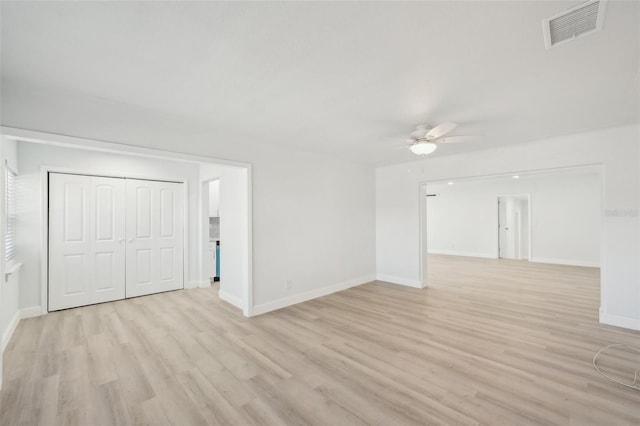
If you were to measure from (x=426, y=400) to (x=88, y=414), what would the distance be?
2.49m

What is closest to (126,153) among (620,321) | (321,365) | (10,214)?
(10,214)

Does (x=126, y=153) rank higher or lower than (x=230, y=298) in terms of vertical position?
higher

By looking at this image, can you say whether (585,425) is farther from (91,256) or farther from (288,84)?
(91,256)

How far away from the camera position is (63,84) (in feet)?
7.35

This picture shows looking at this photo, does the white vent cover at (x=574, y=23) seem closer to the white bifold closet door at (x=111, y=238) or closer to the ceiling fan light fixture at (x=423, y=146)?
the ceiling fan light fixture at (x=423, y=146)

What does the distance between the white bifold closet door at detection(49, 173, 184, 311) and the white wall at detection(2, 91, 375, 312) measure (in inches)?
87.6

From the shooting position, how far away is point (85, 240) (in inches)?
165

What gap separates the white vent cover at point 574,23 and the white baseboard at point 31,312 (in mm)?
6292

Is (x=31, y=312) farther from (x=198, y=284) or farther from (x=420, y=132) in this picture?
(x=420, y=132)

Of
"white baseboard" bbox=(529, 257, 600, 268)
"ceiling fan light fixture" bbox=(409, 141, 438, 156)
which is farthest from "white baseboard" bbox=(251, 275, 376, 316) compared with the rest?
"white baseboard" bbox=(529, 257, 600, 268)

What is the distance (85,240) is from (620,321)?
24.9 ft

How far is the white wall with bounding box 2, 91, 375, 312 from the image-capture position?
249 cm

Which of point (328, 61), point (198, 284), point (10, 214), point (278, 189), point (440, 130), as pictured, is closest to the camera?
point (328, 61)

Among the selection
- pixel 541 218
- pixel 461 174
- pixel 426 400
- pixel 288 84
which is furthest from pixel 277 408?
pixel 541 218
